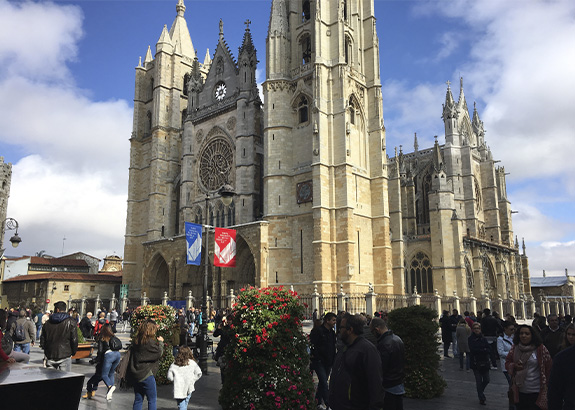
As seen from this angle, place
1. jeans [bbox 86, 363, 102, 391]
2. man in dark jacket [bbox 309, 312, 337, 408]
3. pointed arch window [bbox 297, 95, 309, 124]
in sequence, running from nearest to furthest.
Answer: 1. man in dark jacket [bbox 309, 312, 337, 408]
2. jeans [bbox 86, 363, 102, 391]
3. pointed arch window [bbox 297, 95, 309, 124]

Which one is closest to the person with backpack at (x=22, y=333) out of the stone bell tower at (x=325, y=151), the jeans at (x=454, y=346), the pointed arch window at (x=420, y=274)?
the jeans at (x=454, y=346)

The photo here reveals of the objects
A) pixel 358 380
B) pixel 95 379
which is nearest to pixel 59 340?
pixel 95 379

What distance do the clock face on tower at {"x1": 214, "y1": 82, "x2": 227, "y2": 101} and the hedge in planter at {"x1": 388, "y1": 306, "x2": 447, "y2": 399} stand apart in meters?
30.0

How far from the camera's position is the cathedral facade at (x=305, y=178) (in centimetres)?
2775

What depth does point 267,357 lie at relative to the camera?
6402 mm

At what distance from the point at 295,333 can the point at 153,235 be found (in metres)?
32.6

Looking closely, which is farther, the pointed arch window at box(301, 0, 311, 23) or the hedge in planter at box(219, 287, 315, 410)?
the pointed arch window at box(301, 0, 311, 23)

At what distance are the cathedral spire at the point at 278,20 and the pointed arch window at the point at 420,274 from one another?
20.5 m

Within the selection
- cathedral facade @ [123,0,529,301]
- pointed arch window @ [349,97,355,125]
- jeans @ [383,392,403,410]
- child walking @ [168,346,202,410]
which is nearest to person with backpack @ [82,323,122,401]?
child walking @ [168,346,202,410]

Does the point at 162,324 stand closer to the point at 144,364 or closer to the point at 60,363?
the point at 60,363

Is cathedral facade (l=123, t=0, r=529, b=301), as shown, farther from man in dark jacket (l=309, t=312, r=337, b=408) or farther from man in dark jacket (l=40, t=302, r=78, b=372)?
man in dark jacket (l=309, t=312, r=337, b=408)

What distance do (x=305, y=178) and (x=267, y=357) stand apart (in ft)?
73.3

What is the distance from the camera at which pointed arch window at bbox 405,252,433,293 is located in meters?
36.3

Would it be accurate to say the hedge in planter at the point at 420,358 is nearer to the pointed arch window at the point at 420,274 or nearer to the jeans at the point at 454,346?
the jeans at the point at 454,346
